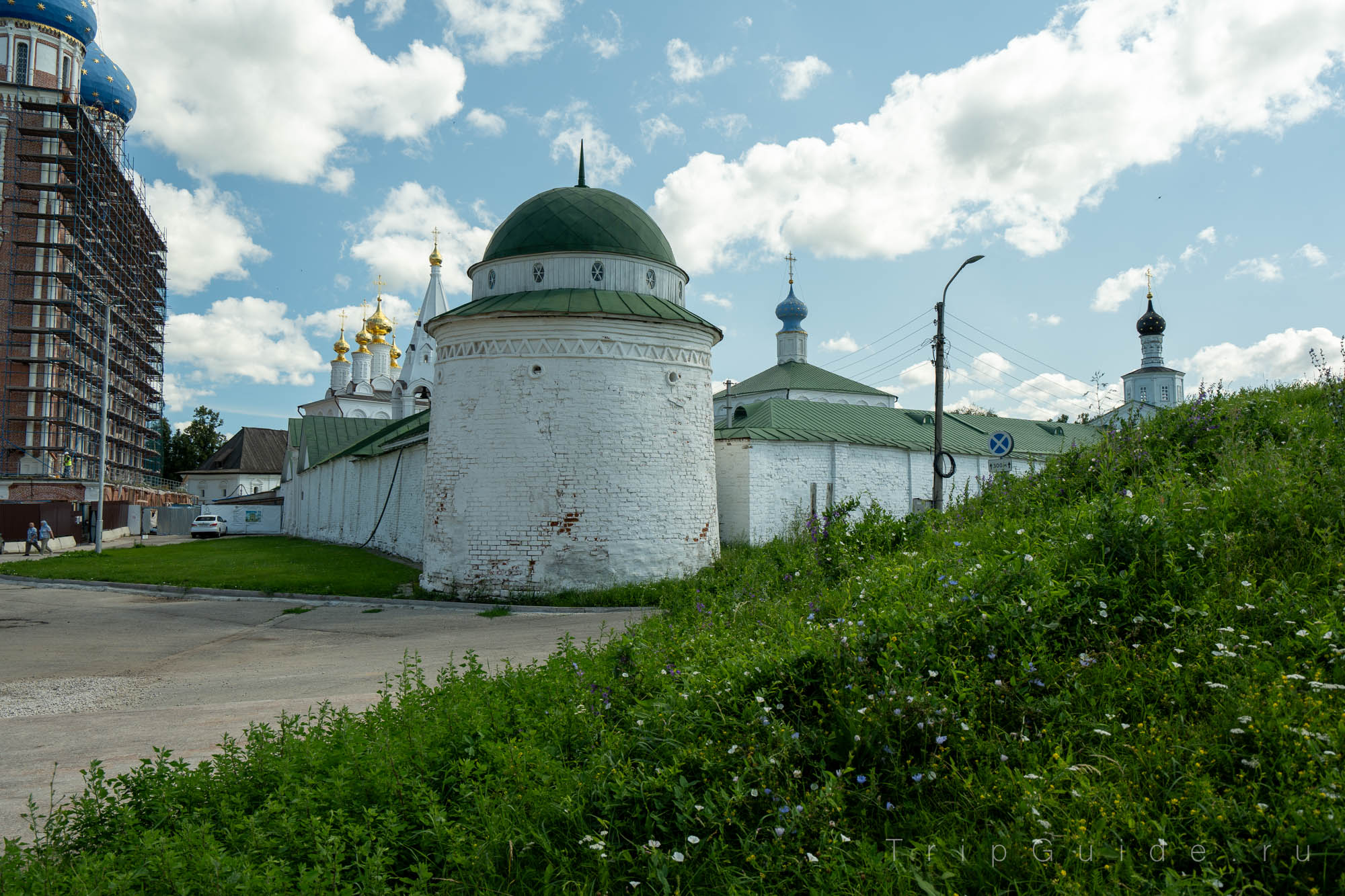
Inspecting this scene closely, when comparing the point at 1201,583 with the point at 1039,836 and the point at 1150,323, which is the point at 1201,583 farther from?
the point at 1150,323

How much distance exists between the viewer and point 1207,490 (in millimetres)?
5277

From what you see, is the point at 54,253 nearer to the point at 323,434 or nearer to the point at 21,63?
the point at 21,63

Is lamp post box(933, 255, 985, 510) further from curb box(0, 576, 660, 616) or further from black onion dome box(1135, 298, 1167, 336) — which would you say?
black onion dome box(1135, 298, 1167, 336)

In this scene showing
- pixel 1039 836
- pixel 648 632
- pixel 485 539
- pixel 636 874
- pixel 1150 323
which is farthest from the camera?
pixel 1150 323

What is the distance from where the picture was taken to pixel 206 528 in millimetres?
38625

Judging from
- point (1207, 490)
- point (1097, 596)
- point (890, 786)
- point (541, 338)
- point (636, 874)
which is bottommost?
point (636, 874)

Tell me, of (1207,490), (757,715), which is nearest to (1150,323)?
(1207,490)

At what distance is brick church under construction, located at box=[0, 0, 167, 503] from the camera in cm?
3719

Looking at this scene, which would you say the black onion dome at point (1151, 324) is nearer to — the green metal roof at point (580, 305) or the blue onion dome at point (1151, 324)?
the blue onion dome at point (1151, 324)

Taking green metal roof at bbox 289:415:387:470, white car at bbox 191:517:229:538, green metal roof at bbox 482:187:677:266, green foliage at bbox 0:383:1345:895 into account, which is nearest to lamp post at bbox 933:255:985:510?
green metal roof at bbox 482:187:677:266

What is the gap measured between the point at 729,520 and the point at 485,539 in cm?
818

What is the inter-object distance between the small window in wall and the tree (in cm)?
3394

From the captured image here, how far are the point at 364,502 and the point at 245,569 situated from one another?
8639 mm

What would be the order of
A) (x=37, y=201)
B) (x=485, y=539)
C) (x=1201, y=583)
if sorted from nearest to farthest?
(x=1201, y=583) < (x=485, y=539) < (x=37, y=201)
